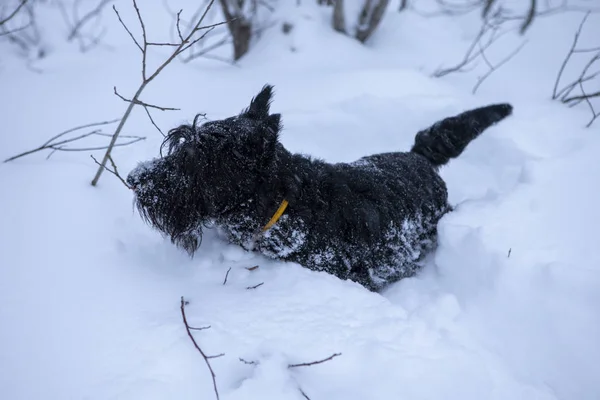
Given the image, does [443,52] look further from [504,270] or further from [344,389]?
[344,389]

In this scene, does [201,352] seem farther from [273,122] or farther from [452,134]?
[452,134]

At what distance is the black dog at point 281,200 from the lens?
184 cm

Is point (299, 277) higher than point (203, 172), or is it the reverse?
point (203, 172)

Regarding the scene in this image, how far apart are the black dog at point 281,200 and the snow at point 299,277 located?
167 mm

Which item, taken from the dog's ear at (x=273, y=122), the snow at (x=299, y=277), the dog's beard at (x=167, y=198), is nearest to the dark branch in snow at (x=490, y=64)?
the snow at (x=299, y=277)

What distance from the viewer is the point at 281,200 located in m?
1.94

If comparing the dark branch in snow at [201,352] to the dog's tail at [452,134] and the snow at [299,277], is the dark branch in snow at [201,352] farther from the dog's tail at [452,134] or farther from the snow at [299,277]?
the dog's tail at [452,134]

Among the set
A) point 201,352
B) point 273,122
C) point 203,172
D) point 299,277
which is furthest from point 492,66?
point 201,352

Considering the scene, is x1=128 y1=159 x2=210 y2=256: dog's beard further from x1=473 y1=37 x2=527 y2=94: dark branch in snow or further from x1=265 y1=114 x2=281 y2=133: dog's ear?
x1=473 y1=37 x2=527 y2=94: dark branch in snow

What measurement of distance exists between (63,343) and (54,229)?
30.6 inches

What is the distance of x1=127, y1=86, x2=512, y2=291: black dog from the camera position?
72.5 inches

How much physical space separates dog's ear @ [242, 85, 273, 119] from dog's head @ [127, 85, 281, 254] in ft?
0.52

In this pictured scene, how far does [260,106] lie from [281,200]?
0.64 metres

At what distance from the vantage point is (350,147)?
11.6 feet
